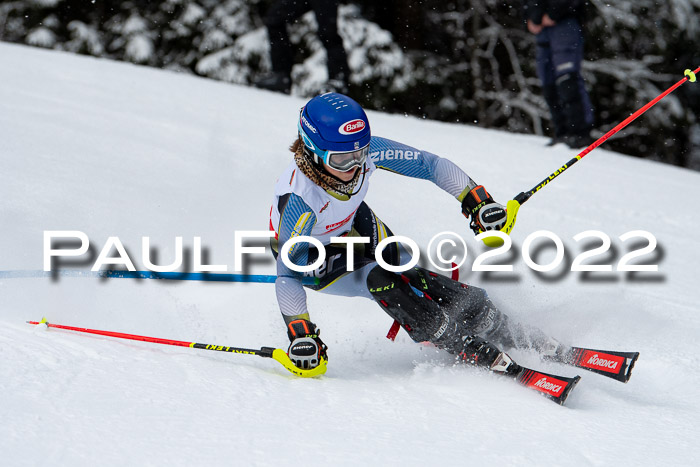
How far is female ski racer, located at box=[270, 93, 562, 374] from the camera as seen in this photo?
2.76m

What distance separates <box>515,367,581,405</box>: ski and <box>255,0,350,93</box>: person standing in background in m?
3.86

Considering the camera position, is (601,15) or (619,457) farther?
(601,15)

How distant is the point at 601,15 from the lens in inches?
462

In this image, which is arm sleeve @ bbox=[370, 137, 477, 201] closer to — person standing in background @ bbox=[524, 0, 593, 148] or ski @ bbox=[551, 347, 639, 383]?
ski @ bbox=[551, 347, 639, 383]

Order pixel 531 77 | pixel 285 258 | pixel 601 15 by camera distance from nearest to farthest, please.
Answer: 1. pixel 285 258
2. pixel 601 15
3. pixel 531 77

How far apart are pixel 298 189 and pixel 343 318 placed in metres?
1.21

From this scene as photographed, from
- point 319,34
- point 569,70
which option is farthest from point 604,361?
point 319,34

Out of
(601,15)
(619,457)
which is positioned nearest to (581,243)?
(619,457)

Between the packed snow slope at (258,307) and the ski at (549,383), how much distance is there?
1.9 inches

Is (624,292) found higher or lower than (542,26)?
lower

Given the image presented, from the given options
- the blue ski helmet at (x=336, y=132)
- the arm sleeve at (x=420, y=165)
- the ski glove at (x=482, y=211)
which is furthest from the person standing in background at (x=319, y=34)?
the blue ski helmet at (x=336, y=132)

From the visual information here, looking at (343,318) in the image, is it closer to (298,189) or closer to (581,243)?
(298,189)

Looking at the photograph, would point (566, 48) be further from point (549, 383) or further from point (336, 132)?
point (549, 383)

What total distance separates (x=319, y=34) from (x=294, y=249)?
12.0 feet
